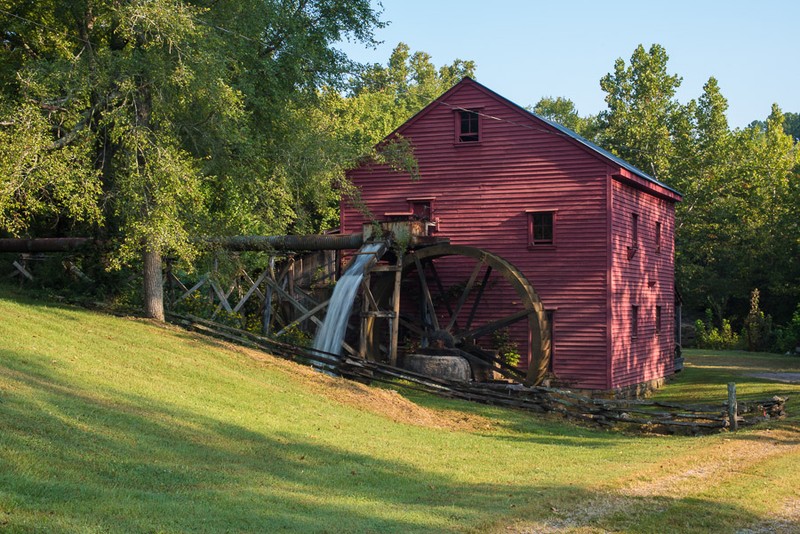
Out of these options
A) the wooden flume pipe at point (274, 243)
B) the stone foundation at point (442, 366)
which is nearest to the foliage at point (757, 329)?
the stone foundation at point (442, 366)

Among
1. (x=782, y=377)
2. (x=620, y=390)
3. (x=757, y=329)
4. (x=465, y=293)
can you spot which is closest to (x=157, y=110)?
(x=465, y=293)

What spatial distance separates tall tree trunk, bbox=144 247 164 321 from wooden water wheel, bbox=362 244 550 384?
5980mm

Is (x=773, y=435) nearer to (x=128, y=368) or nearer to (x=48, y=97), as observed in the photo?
(x=128, y=368)

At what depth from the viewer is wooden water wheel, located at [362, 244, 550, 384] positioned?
26391 millimetres

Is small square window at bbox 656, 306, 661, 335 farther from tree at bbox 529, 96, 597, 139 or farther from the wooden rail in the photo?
tree at bbox 529, 96, 597, 139

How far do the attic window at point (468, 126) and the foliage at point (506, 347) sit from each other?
20.4ft

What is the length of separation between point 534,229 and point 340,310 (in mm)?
6758

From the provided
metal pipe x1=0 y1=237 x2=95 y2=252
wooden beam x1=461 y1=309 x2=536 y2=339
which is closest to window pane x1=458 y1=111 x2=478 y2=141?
wooden beam x1=461 y1=309 x2=536 y2=339

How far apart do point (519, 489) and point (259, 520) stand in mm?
4689

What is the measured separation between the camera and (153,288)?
25.9 metres

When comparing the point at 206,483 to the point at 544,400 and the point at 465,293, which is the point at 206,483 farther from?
the point at 465,293

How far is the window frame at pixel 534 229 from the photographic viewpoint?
2795cm

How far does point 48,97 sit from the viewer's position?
863 inches

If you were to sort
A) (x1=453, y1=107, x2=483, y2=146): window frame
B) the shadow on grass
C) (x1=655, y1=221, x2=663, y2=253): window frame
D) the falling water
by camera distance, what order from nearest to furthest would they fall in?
the shadow on grass < the falling water < (x1=453, y1=107, x2=483, y2=146): window frame < (x1=655, y1=221, x2=663, y2=253): window frame
